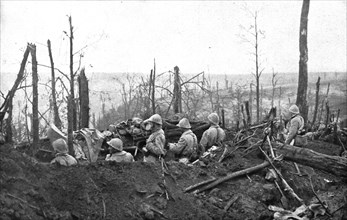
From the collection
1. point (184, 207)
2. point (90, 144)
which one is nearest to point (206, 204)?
point (184, 207)

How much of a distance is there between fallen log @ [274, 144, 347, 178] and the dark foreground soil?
36cm

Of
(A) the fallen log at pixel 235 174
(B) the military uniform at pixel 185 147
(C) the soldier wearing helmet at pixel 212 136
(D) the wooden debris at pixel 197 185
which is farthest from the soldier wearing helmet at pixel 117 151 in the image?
(C) the soldier wearing helmet at pixel 212 136

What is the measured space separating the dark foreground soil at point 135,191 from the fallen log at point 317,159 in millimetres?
364

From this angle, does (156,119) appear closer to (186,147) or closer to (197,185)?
(186,147)

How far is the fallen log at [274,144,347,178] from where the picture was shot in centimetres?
568

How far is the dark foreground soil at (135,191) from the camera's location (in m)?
4.12

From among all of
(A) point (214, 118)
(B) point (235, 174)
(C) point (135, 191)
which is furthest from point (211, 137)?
(C) point (135, 191)

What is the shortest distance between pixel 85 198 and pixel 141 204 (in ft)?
2.60

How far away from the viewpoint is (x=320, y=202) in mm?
5145

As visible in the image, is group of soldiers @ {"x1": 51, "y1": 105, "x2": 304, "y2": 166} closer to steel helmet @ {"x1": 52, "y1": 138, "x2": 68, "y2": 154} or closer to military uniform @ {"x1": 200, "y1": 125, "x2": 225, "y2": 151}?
military uniform @ {"x1": 200, "y1": 125, "x2": 225, "y2": 151}

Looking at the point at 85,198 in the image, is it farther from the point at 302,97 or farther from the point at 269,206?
the point at 302,97

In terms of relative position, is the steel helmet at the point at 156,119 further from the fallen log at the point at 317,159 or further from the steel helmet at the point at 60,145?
the fallen log at the point at 317,159

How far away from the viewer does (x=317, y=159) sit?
5.96 m

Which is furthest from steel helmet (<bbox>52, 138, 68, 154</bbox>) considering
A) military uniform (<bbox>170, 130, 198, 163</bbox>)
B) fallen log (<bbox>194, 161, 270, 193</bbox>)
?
military uniform (<bbox>170, 130, 198, 163</bbox>)
